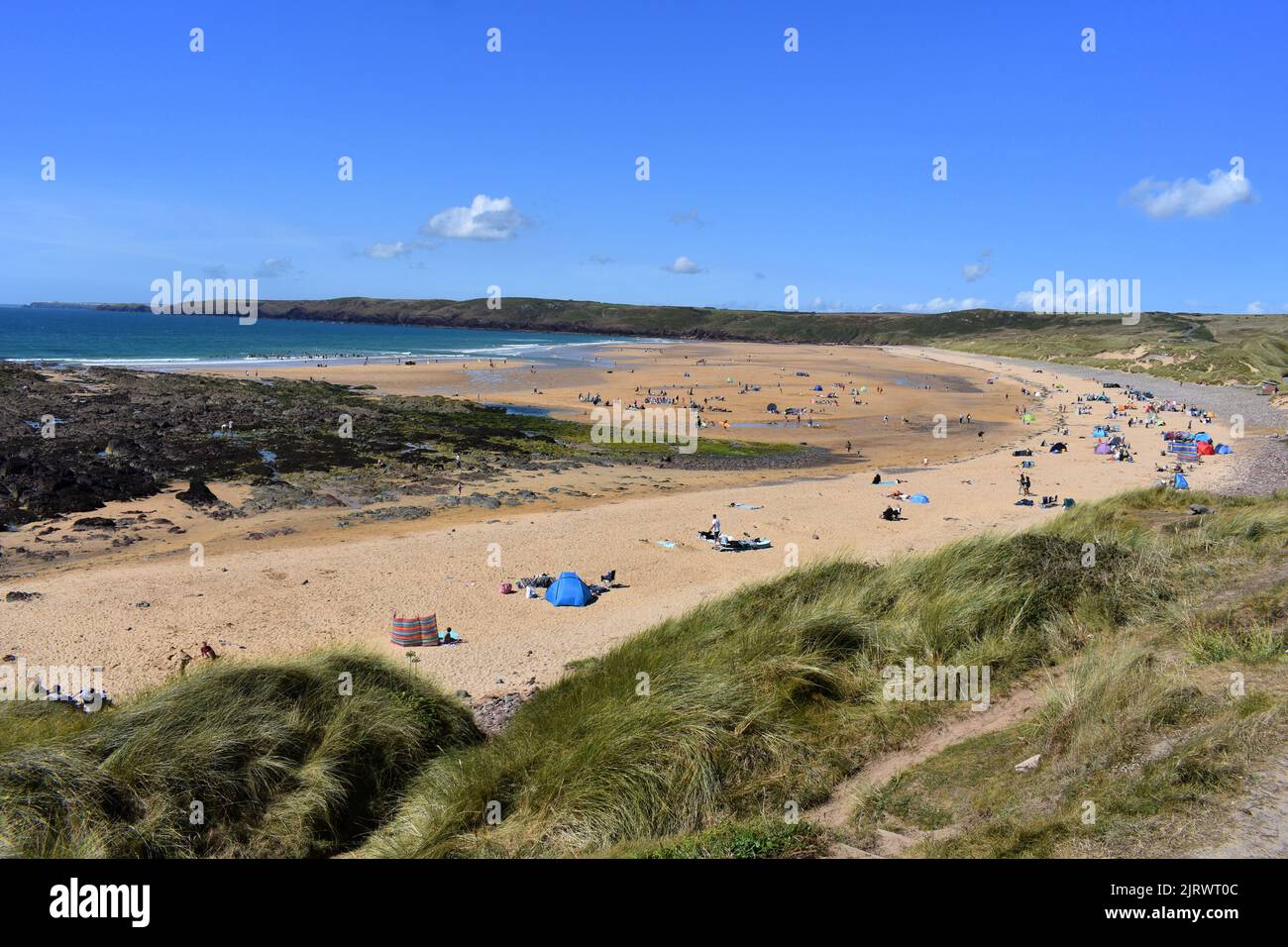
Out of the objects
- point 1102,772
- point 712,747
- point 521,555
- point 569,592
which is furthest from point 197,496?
point 1102,772

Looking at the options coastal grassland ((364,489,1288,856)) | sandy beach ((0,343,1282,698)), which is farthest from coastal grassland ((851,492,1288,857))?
sandy beach ((0,343,1282,698))

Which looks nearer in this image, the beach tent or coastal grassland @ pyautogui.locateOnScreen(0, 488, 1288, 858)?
coastal grassland @ pyautogui.locateOnScreen(0, 488, 1288, 858)

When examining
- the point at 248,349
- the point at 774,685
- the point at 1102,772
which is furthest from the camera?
the point at 248,349

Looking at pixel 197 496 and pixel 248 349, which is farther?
pixel 248 349

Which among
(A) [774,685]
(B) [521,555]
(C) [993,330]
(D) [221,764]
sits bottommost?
(B) [521,555]

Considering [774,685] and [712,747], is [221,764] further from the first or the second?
[774,685]

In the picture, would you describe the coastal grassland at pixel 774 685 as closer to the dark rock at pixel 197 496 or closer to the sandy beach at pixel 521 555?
the sandy beach at pixel 521 555

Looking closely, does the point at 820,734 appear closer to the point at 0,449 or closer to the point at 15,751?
the point at 15,751

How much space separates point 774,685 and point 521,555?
11.9m

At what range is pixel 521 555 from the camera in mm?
18844

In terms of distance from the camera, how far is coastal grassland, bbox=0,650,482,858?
579 centimetres

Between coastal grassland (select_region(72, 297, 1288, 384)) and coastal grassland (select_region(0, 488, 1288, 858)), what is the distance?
6487 centimetres

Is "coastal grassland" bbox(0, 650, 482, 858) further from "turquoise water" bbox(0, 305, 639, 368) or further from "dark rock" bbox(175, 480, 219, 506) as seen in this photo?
"turquoise water" bbox(0, 305, 639, 368)

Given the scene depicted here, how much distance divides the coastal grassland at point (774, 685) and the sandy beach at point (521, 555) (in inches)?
138
